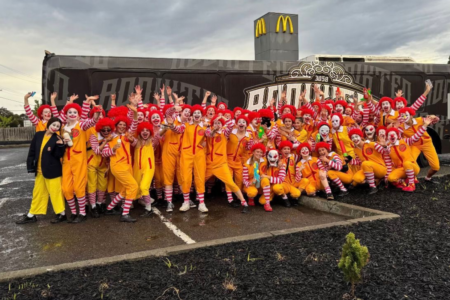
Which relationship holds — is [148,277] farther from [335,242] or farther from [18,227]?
[18,227]

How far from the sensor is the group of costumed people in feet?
18.3

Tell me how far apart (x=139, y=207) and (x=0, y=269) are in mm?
2941

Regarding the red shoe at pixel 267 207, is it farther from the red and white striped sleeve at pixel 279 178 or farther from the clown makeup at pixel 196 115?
the clown makeup at pixel 196 115

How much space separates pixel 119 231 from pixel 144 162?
123 cm

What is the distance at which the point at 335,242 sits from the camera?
13.0 ft

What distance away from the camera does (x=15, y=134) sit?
33.7 metres

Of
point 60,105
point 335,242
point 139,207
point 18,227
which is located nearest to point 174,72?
point 60,105

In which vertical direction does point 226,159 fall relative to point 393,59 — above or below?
below

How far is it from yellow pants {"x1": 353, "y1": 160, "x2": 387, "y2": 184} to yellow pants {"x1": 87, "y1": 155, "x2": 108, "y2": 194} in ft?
15.4

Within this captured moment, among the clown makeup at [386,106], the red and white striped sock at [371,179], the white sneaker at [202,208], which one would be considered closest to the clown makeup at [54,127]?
the white sneaker at [202,208]

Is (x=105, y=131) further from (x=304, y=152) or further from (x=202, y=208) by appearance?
(x=304, y=152)

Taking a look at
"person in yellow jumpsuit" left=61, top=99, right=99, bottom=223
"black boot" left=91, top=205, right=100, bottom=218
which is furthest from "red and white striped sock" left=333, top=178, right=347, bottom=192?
"person in yellow jumpsuit" left=61, top=99, right=99, bottom=223

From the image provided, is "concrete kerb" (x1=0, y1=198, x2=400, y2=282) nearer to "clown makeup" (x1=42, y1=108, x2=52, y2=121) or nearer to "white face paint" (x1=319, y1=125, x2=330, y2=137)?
"white face paint" (x1=319, y1=125, x2=330, y2=137)

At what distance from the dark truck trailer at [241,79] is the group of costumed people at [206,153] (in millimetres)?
957
